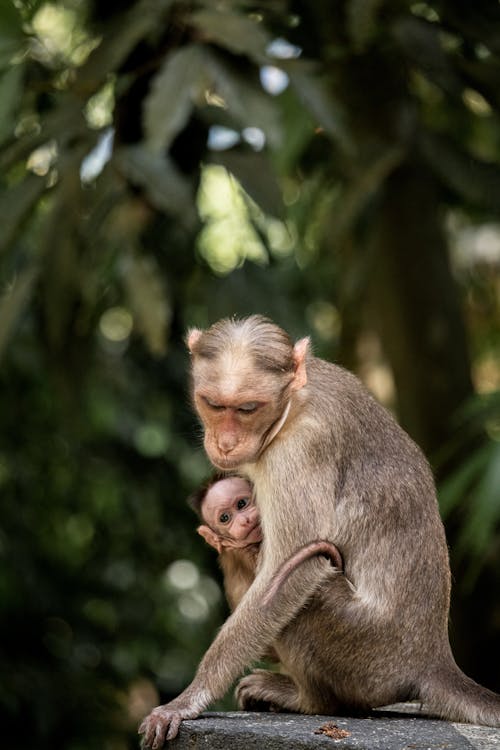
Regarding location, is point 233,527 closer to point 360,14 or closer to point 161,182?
point 161,182

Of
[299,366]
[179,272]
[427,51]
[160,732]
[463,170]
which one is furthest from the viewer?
[463,170]

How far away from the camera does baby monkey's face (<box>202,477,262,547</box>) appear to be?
4.82 m

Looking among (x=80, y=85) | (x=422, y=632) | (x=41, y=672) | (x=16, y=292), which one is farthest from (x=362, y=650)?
(x=41, y=672)

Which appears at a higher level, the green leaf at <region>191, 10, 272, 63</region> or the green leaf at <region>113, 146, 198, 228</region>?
the green leaf at <region>191, 10, 272, 63</region>

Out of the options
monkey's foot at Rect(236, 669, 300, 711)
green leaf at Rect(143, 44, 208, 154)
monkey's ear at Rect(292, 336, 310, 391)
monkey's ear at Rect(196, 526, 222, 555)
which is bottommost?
monkey's foot at Rect(236, 669, 300, 711)

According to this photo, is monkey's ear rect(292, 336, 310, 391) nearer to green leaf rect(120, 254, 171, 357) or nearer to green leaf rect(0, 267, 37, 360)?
green leaf rect(120, 254, 171, 357)

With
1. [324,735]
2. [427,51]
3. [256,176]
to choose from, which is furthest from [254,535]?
[427,51]

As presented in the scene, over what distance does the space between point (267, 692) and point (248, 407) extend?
49.5 inches

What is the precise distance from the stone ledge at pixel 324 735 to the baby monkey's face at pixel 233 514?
0.70 metres

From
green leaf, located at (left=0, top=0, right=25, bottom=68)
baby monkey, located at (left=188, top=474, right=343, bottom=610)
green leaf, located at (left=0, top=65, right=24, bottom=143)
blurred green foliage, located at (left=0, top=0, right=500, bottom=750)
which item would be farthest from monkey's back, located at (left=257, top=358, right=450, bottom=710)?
green leaf, located at (left=0, top=0, right=25, bottom=68)

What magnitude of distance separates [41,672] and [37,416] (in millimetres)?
1783

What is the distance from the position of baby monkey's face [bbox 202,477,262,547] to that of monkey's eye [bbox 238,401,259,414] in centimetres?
57

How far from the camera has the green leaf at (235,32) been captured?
14.6ft

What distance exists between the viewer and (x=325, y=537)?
451cm
